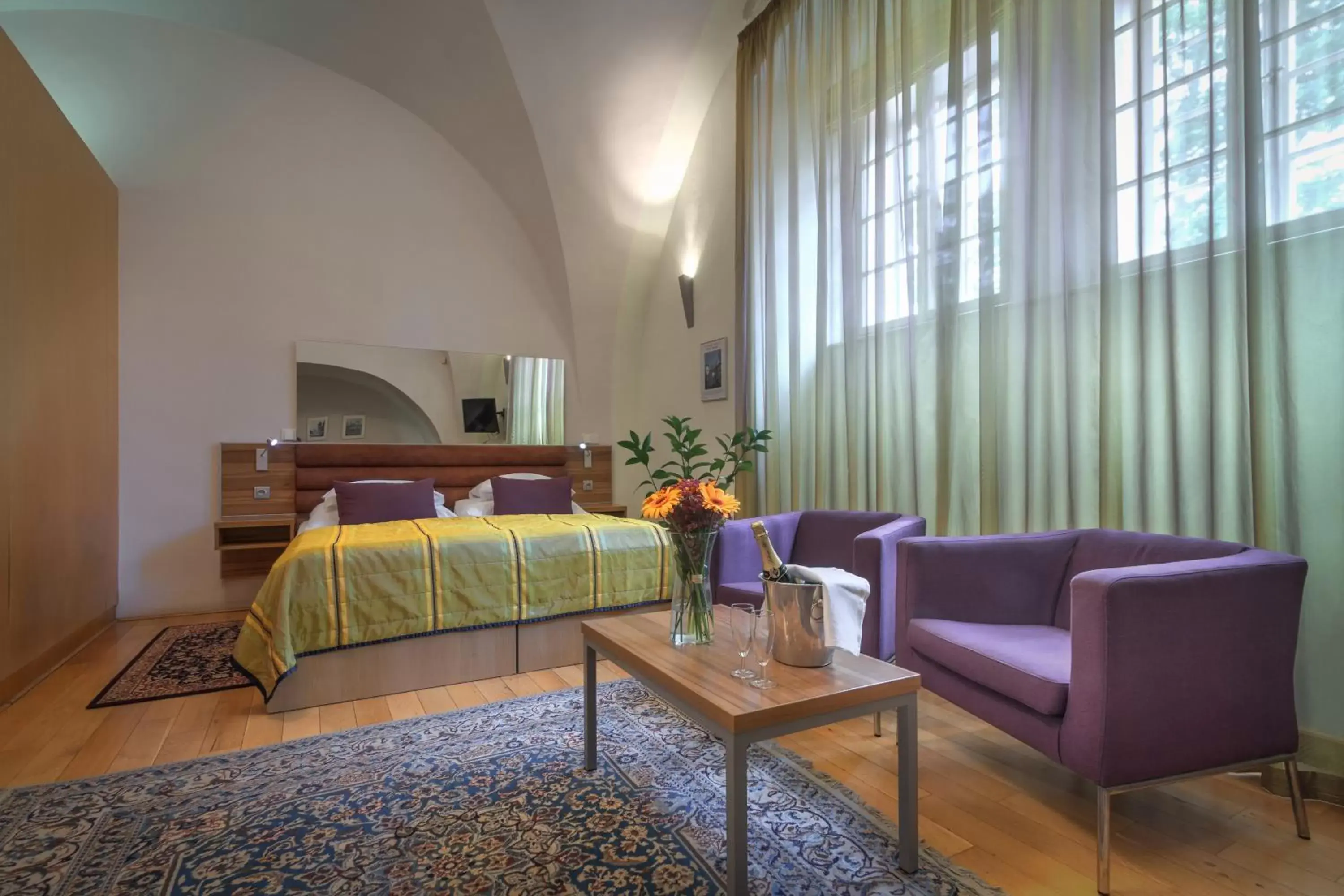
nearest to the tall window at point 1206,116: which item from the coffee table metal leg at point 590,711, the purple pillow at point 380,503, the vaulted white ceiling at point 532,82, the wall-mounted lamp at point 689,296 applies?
the coffee table metal leg at point 590,711

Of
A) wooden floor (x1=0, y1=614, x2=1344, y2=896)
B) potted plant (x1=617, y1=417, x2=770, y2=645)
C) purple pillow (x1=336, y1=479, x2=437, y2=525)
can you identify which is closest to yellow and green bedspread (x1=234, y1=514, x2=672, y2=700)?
wooden floor (x1=0, y1=614, x2=1344, y2=896)

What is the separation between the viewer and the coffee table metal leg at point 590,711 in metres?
1.98

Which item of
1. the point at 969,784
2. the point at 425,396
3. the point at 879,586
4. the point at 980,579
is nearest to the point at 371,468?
the point at 425,396

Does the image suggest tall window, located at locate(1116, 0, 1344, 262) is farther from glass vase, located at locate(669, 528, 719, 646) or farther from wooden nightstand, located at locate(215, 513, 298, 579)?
wooden nightstand, located at locate(215, 513, 298, 579)

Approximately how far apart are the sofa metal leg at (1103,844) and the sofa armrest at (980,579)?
0.70 m

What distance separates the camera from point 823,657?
158 centimetres

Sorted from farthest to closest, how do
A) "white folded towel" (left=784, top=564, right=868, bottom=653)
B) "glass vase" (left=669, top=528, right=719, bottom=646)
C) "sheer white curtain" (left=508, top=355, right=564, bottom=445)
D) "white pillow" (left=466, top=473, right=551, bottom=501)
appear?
"sheer white curtain" (left=508, top=355, right=564, bottom=445), "white pillow" (left=466, top=473, right=551, bottom=501), "white folded towel" (left=784, top=564, right=868, bottom=653), "glass vase" (left=669, top=528, right=719, bottom=646)

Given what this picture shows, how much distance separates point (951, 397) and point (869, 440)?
1.74 feet

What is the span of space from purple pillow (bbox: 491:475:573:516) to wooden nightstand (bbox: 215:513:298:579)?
1.27 meters

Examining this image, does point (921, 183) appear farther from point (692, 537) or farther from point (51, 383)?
point (51, 383)

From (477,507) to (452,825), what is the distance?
9.72 ft

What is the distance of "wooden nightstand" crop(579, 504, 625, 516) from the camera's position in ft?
17.3

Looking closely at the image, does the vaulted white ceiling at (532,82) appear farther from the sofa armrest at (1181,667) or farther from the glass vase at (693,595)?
the sofa armrest at (1181,667)

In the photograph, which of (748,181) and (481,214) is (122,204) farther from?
(748,181)
